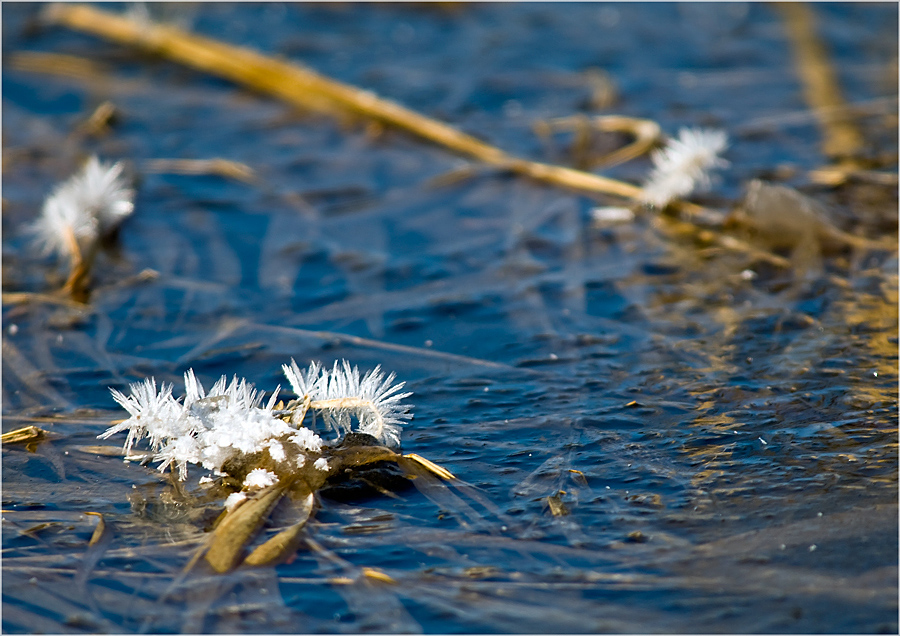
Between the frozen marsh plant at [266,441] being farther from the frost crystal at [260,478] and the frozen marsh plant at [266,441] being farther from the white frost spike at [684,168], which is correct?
the white frost spike at [684,168]

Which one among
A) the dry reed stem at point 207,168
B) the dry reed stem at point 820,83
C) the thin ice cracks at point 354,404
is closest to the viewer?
the thin ice cracks at point 354,404

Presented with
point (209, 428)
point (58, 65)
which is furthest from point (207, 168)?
point (209, 428)

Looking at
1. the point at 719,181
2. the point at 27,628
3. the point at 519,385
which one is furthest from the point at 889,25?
the point at 27,628

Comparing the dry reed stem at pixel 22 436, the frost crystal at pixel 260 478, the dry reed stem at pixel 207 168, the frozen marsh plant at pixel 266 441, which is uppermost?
the dry reed stem at pixel 207 168

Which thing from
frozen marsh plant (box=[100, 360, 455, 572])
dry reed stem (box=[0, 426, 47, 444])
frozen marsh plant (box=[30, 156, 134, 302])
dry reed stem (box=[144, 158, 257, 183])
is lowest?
frozen marsh plant (box=[100, 360, 455, 572])

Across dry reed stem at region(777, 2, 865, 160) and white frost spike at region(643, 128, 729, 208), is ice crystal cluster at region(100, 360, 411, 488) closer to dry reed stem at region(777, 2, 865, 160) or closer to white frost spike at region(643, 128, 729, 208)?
white frost spike at region(643, 128, 729, 208)

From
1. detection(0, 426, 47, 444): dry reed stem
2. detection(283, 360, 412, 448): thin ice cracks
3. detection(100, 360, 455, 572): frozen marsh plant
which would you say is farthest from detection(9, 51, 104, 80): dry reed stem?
detection(283, 360, 412, 448): thin ice cracks

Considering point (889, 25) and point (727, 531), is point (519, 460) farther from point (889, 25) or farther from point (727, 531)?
point (889, 25)

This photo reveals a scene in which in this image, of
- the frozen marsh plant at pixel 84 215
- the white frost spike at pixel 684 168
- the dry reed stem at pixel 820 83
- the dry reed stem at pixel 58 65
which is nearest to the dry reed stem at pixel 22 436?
the frozen marsh plant at pixel 84 215
